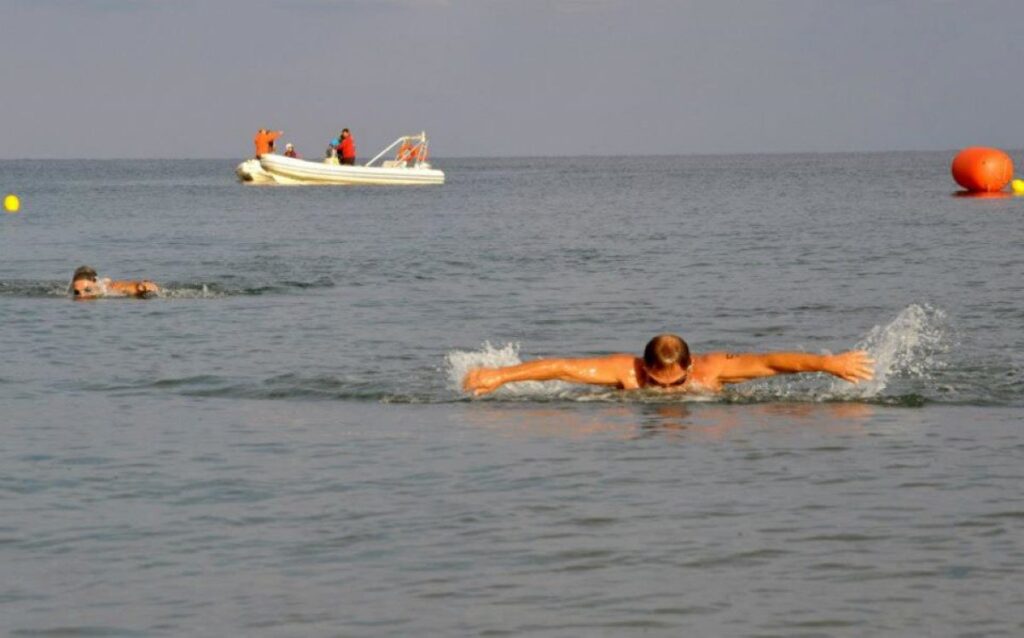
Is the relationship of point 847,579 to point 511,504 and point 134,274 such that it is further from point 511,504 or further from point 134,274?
point 134,274

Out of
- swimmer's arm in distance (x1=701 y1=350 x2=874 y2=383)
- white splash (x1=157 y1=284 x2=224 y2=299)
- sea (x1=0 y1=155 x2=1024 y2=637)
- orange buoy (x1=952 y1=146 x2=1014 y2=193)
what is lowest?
sea (x1=0 y1=155 x2=1024 y2=637)

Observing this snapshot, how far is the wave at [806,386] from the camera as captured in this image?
13.8m

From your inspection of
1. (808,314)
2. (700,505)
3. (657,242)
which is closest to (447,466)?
(700,505)

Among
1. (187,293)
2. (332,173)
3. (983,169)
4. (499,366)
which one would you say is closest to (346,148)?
(332,173)

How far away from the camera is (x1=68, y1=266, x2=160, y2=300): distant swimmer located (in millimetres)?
23172

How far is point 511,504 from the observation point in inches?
383

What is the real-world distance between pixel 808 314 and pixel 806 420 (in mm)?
8786

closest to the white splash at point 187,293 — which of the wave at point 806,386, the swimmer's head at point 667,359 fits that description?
the wave at point 806,386

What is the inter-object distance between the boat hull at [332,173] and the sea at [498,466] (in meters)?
43.9

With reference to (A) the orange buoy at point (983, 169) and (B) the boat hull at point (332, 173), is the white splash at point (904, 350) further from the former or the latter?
(B) the boat hull at point (332, 173)

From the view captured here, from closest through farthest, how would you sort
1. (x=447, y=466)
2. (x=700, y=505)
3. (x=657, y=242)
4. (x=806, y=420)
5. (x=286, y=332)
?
(x=700, y=505)
(x=447, y=466)
(x=806, y=420)
(x=286, y=332)
(x=657, y=242)

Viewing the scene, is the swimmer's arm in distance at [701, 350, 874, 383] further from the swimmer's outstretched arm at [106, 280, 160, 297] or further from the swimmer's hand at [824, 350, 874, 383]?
the swimmer's outstretched arm at [106, 280, 160, 297]

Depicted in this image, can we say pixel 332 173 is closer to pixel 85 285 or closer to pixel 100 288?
pixel 100 288

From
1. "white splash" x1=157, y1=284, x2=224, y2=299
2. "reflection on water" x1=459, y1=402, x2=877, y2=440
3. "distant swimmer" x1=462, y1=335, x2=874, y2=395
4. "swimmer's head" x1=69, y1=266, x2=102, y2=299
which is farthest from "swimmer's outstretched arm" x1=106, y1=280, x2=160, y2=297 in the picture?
"distant swimmer" x1=462, y1=335, x2=874, y2=395
